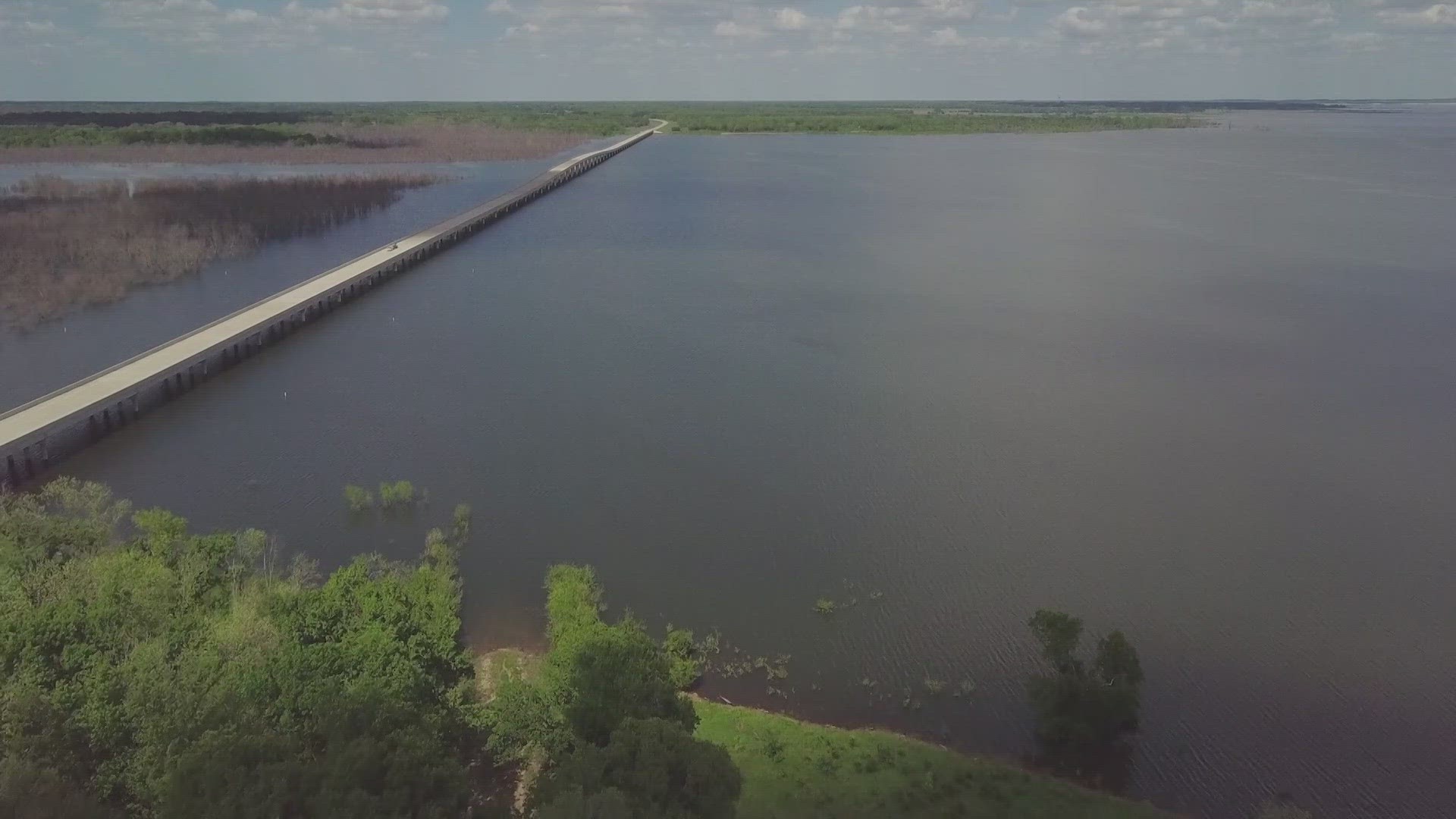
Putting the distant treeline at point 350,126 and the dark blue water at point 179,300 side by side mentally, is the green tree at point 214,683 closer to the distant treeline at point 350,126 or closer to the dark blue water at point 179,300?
the dark blue water at point 179,300

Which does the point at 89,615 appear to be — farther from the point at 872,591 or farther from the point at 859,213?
the point at 859,213

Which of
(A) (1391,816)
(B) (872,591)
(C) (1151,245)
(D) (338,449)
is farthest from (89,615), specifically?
(C) (1151,245)

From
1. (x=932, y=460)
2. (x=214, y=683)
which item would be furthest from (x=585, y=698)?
(x=932, y=460)

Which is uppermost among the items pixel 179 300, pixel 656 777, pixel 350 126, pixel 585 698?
pixel 350 126

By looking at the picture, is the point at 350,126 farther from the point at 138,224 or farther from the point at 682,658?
the point at 682,658

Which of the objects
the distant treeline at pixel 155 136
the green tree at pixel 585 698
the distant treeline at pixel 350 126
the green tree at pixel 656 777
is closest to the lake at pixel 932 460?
the green tree at pixel 585 698
